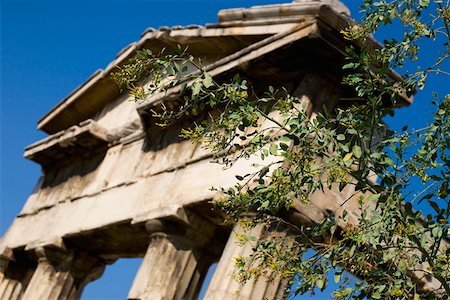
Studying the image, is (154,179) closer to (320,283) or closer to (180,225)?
(180,225)

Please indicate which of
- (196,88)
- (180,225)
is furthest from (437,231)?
(180,225)

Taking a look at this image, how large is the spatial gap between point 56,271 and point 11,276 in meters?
1.55

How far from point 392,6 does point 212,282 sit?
469 cm

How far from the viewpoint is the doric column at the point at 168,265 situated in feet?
34.6

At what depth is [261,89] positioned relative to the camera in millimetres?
10562

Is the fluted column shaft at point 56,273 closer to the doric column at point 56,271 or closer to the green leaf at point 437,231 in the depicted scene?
the doric column at point 56,271

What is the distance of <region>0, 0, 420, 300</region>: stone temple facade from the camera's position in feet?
32.1

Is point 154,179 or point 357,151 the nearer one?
point 357,151

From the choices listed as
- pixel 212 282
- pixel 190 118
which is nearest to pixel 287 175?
pixel 212 282

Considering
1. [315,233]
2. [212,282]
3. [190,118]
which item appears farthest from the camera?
[190,118]

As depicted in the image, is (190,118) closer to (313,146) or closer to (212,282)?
(212,282)

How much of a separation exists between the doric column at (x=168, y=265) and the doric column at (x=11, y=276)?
462 cm

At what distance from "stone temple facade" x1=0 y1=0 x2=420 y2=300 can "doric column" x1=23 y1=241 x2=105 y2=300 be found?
0.05 ft

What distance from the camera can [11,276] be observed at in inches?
582
